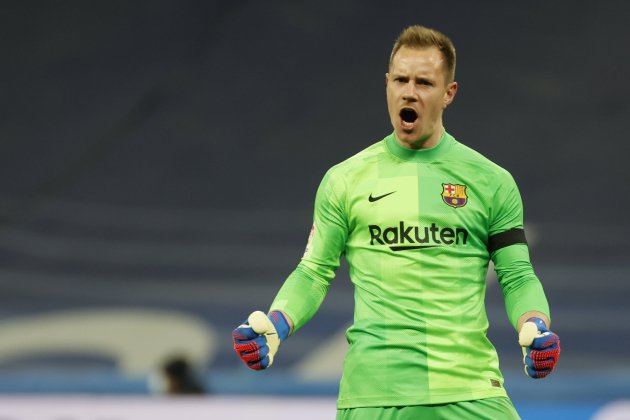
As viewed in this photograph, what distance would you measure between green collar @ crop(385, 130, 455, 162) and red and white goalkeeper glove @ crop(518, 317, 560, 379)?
21.1 inches

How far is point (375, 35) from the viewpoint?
6375 millimetres

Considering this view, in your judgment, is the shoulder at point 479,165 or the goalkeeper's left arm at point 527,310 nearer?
the goalkeeper's left arm at point 527,310

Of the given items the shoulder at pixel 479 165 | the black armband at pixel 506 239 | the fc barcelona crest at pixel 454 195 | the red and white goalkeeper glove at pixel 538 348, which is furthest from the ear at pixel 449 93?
the red and white goalkeeper glove at pixel 538 348

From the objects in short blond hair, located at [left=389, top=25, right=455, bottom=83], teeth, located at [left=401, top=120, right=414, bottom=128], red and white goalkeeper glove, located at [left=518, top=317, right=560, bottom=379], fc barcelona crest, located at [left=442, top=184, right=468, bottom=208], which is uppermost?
short blond hair, located at [left=389, top=25, right=455, bottom=83]

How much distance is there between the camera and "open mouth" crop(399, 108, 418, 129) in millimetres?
2844

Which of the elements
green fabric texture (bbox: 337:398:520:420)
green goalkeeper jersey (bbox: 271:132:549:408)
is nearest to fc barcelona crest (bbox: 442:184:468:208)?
green goalkeeper jersey (bbox: 271:132:549:408)

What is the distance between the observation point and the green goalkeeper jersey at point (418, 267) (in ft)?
8.86

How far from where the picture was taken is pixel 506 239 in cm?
282

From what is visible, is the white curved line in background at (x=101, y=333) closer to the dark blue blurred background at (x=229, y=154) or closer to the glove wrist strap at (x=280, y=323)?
the dark blue blurred background at (x=229, y=154)

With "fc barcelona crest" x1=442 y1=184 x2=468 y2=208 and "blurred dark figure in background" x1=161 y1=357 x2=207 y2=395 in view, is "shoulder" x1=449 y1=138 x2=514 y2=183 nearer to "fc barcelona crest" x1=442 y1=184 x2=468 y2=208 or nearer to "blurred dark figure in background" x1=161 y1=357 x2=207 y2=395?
"fc barcelona crest" x1=442 y1=184 x2=468 y2=208

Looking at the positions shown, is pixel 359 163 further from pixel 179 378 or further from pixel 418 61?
pixel 179 378

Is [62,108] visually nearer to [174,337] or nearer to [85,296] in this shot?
[85,296]

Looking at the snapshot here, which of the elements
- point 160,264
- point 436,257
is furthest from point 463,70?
point 436,257

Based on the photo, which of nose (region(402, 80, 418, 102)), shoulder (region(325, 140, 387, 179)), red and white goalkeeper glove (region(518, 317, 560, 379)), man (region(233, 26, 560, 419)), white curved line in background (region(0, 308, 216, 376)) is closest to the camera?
red and white goalkeeper glove (region(518, 317, 560, 379))
